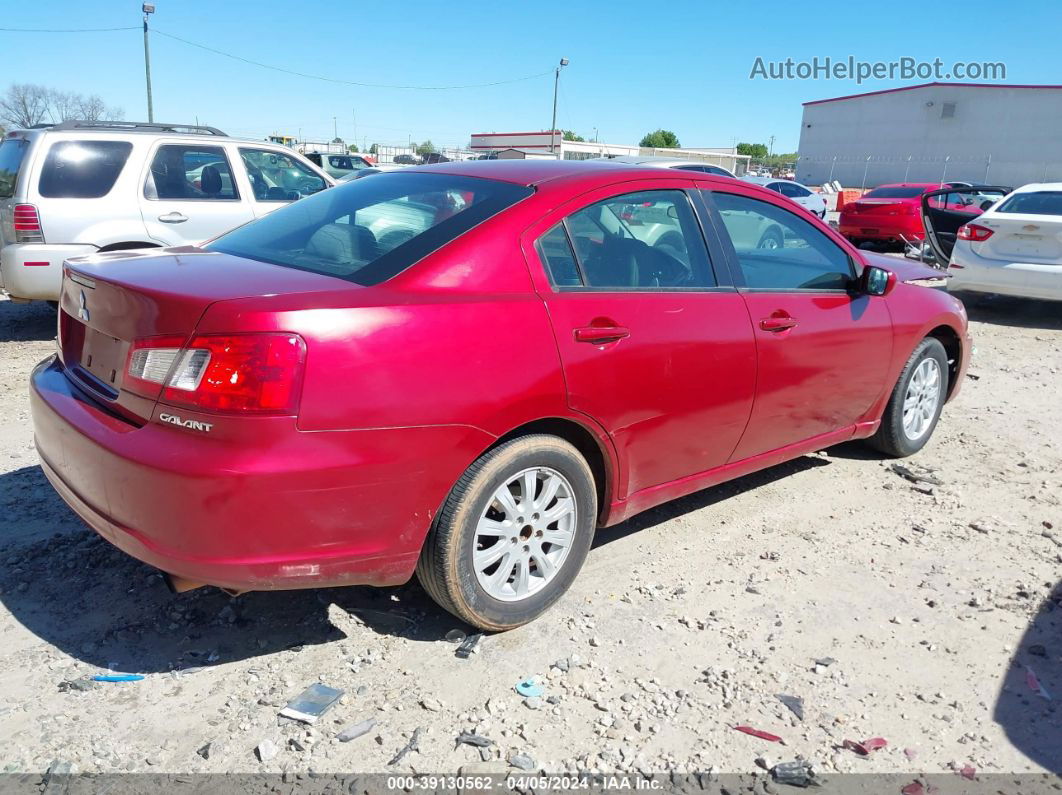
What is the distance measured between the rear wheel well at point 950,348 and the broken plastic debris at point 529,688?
11.6ft

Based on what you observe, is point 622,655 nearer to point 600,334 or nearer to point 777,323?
point 600,334

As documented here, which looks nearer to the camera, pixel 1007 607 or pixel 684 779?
pixel 684 779

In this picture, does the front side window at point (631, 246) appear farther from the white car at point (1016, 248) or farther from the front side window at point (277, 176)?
the white car at point (1016, 248)

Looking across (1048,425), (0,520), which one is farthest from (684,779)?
(1048,425)

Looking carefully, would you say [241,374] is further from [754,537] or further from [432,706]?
[754,537]

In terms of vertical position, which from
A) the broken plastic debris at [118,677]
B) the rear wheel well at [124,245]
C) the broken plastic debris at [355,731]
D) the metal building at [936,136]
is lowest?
the broken plastic debris at [355,731]

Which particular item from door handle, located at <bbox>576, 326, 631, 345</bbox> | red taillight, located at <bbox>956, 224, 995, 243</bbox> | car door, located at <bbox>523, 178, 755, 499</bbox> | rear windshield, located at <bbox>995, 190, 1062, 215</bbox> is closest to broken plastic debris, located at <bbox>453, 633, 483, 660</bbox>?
car door, located at <bbox>523, 178, 755, 499</bbox>

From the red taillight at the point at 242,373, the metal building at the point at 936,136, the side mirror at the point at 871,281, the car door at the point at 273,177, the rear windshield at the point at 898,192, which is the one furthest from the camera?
the metal building at the point at 936,136

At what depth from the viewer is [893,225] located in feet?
52.0

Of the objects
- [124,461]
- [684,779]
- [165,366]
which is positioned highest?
[165,366]

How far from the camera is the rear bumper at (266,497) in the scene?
2.40 m

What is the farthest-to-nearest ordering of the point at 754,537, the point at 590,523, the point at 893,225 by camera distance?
the point at 893,225 → the point at 754,537 → the point at 590,523

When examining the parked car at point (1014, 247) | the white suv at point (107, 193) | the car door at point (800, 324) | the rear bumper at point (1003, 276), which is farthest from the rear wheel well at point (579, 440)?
the rear bumper at point (1003, 276)

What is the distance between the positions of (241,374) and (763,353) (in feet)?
7.50
